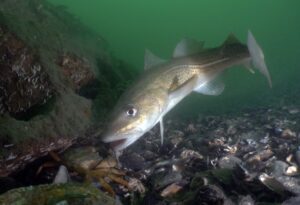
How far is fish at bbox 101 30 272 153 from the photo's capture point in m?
4.73

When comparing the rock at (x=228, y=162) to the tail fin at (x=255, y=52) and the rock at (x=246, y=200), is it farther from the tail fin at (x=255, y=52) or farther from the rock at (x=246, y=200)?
the tail fin at (x=255, y=52)

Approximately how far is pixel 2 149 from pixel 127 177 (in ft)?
6.77

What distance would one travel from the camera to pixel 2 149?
148 inches

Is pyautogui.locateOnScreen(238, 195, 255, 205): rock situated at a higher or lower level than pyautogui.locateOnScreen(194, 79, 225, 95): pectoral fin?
lower

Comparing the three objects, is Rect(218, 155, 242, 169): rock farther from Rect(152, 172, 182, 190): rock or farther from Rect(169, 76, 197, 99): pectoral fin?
Rect(169, 76, 197, 99): pectoral fin

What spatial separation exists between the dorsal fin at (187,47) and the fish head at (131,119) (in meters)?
1.86

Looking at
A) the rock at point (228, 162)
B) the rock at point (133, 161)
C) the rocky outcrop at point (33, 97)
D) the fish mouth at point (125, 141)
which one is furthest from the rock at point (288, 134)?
the rocky outcrop at point (33, 97)

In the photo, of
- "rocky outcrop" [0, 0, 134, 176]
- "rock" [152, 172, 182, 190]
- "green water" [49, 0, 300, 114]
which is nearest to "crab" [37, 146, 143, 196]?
"rock" [152, 172, 182, 190]

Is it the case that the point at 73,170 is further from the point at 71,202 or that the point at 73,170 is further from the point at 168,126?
the point at 168,126

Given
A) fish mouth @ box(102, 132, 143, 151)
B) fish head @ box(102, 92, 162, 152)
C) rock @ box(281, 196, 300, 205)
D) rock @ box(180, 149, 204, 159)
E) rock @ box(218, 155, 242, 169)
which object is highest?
fish head @ box(102, 92, 162, 152)

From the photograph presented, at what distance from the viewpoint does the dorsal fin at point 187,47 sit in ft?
22.1

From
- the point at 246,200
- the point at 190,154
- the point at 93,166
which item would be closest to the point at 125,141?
the point at 93,166

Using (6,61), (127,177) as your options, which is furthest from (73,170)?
(6,61)

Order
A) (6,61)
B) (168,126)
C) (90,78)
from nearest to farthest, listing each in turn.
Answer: (6,61), (90,78), (168,126)
